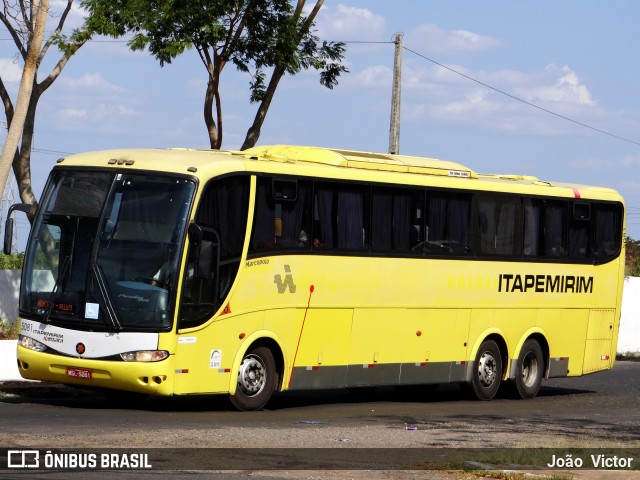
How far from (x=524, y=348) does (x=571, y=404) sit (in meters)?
1.28

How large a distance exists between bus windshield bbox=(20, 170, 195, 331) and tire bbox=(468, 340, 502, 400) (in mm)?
7272

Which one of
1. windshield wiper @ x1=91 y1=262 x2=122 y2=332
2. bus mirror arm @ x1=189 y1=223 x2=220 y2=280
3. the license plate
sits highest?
bus mirror arm @ x1=189 y1=223 x2=220 y2=280

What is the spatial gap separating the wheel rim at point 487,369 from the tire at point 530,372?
75 centimetres

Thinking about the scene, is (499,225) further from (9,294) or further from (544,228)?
(9,294)

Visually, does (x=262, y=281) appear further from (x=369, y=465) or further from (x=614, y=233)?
(x=614, y=233)

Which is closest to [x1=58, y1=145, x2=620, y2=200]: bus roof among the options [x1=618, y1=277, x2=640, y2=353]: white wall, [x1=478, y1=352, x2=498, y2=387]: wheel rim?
[x1=478, y1=352, x2=498, y2=387]: wheel rim

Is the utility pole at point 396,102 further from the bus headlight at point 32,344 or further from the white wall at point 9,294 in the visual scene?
the bus headlight at point 32,344

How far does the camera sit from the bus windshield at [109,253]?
1680 cm

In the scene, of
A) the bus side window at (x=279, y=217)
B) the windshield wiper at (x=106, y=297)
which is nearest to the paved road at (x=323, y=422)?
the windshield wiper at (x=106, y=297)

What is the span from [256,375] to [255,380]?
0.07 metres

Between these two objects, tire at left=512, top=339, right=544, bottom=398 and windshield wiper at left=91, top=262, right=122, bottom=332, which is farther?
tire at left=512, top=339, right=544, bottom=398

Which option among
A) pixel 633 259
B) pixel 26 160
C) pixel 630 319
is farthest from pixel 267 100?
pixel 633 259

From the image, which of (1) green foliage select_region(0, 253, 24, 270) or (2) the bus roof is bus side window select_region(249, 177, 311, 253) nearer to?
(2) the bus roof

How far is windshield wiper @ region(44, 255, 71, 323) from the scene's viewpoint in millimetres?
17125
